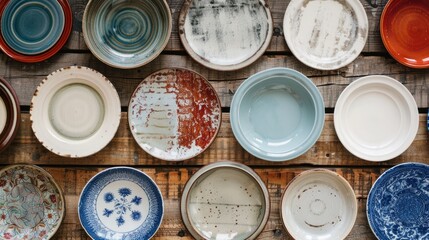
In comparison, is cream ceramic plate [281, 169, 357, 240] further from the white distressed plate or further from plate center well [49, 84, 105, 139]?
plate center well [49, 84, 105, 139]

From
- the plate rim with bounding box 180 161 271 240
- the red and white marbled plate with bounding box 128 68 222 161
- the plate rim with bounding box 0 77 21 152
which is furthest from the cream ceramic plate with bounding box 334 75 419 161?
the plate rim with bounding box 0 77 21 152

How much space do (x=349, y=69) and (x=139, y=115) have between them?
33.2 inches

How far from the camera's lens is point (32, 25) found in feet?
7.33

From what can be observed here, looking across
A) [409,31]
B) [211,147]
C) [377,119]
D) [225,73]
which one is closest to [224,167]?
[211,147]

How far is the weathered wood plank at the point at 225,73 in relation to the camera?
2.28 meters

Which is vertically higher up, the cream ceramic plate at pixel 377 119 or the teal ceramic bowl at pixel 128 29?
the teal ceramic bowl at pixel 128 29

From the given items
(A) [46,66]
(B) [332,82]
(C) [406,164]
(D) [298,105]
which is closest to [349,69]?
(B) [332,82]

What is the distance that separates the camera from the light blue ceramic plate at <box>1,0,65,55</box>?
2223mm

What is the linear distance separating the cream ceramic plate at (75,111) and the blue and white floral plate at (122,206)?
152mm

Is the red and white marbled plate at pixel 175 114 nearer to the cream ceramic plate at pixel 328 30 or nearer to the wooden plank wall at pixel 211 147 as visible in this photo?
the wooden plank wall at pixel 211 147

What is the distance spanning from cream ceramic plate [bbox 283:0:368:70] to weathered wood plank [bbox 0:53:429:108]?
55 mm

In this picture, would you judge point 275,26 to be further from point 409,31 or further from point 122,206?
point 122,206

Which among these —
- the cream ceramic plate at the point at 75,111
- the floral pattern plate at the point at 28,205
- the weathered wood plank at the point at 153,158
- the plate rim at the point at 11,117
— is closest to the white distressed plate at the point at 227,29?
A: the weathered wood plank at the point at 153,158

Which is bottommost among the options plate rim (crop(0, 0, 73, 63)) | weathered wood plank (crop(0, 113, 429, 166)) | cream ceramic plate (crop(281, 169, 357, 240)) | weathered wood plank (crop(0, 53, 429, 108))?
cream ceramic plate (crop(281, 169, 357, 240))
